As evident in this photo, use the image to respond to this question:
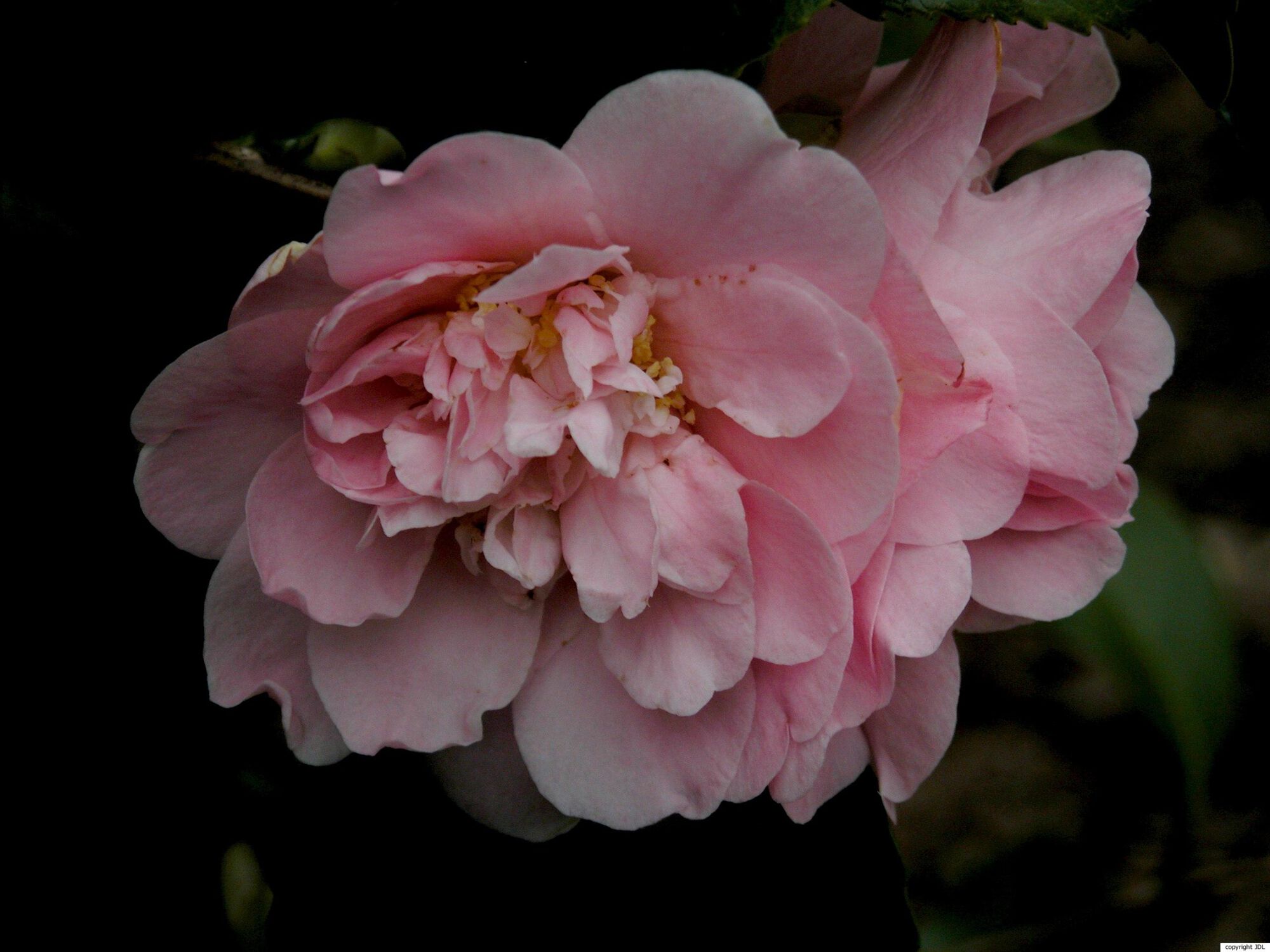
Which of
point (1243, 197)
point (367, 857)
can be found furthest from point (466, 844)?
point (1243, 197)

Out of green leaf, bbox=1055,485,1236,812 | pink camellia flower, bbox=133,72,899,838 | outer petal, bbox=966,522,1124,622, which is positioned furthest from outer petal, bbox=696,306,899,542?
green leaf, bbox=1055,485,1236,812

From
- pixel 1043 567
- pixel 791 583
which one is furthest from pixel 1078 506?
pixel 791 583

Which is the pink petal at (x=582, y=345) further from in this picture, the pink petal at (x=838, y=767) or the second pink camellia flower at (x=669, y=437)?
the pink petal at (x=838, y=767)

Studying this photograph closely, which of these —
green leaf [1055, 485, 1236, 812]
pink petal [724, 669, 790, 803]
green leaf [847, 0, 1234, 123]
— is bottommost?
green leaf [1055, 485, 1236, 812]

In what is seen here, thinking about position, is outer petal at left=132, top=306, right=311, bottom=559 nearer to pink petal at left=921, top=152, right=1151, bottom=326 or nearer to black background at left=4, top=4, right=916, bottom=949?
black background at left=4, top=4, right=916, bottom=949

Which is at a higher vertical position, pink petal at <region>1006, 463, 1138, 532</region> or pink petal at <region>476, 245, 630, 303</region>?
pink petal at <region>476, 245, 630, 303</region>

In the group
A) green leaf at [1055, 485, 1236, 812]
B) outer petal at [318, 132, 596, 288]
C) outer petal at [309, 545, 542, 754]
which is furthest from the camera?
green leaf at [1055, 485, 1236, 812]
